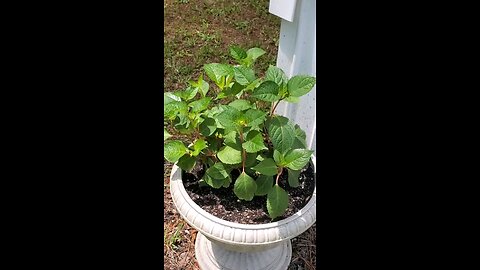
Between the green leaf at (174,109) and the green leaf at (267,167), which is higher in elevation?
the green leaf at (174,109)

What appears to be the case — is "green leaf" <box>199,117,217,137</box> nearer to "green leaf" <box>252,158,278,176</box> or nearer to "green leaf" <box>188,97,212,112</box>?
"green leaf" <box>188,97,212,112</box>

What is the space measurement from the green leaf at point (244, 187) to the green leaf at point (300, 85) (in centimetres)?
24

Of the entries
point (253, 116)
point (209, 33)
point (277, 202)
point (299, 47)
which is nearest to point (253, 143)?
point (253, 116)

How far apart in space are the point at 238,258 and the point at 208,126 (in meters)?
0.52

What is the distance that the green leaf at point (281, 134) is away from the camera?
1179 mm

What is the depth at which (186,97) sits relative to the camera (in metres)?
1.27

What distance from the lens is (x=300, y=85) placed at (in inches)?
46.0

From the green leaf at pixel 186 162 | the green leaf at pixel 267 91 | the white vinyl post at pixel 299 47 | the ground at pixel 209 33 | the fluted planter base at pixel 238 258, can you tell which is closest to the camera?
the green leaf at pixel 267 91

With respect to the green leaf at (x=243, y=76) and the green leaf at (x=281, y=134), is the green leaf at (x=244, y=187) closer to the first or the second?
the green leaf at (x=281, y=134)

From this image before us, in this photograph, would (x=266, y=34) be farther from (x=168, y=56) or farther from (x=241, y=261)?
(x=241, y=261)

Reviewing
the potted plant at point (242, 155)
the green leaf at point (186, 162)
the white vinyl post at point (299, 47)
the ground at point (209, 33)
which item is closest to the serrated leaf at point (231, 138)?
the potted plant at point (242, 155)

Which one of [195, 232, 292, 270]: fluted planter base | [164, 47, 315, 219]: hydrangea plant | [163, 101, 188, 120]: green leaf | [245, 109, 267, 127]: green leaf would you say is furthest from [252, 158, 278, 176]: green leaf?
[195, 232, 292, 270]: fluted planter base

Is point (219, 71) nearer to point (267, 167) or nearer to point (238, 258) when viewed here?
point (267, 167)
